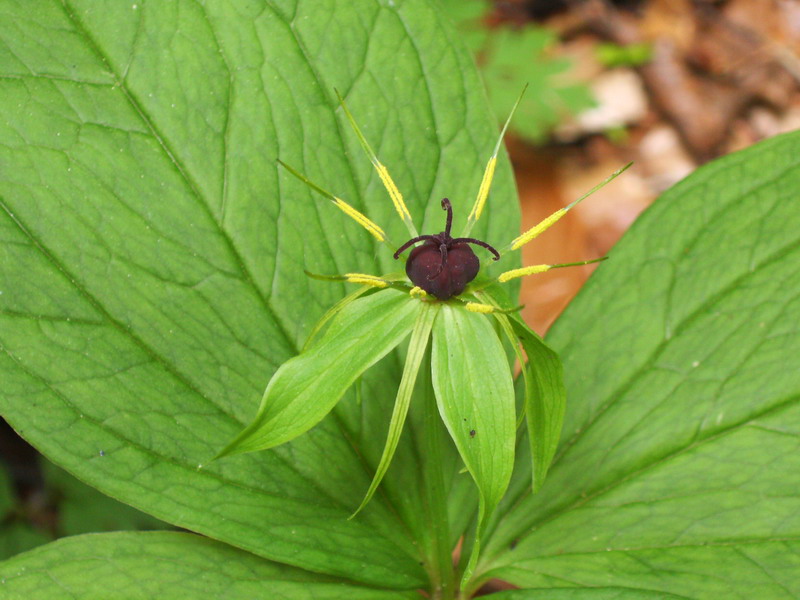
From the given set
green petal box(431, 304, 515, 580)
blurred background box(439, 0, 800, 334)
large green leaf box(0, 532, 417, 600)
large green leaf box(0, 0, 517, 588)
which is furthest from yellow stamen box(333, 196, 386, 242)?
blurred background box(439, 0, 800, 334)

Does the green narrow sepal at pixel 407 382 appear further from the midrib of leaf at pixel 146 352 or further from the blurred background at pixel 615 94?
the blurred background at pixel 615 94

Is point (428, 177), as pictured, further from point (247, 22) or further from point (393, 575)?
point (393, 575)

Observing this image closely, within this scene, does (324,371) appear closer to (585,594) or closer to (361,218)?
(361,218)

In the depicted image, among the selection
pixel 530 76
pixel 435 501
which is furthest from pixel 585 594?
pixel 530 76

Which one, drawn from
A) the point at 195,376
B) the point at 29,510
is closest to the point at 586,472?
the point at 195,376

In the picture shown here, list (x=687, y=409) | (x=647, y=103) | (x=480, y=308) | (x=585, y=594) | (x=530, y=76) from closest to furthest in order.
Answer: (x=480, y=308) < (x=585, y=594) < (x=687, y=409) < (x=530, y=76) < (x=647, y=103)

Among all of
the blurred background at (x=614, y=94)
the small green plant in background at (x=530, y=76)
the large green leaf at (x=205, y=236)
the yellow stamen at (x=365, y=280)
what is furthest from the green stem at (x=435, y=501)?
the small green plant in background at (x=530, y=76)
